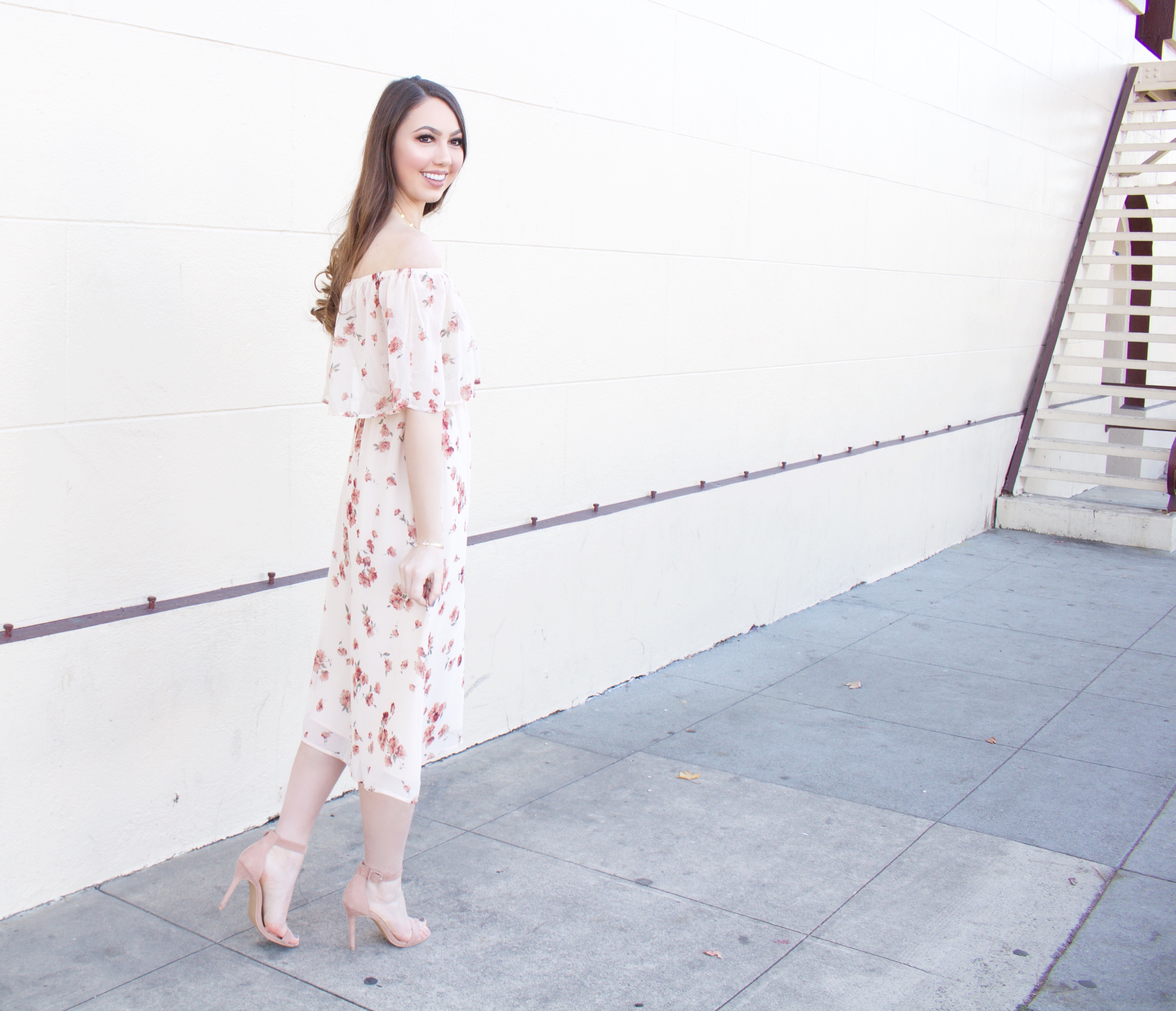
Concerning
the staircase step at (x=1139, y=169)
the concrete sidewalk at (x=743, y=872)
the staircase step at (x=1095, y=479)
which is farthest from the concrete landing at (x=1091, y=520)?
the concrete sidewalk at (x=743, y=872)

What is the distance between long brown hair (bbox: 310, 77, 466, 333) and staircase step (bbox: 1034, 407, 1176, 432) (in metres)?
7.24

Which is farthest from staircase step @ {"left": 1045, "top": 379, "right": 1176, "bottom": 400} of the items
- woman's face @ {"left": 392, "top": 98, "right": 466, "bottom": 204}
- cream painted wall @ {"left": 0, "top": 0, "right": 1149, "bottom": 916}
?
woman's face @ {"left": 392, "top": 98, "right": 466, "bottom": 204}

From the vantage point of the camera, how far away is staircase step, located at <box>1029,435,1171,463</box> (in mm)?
8680

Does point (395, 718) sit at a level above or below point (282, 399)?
below

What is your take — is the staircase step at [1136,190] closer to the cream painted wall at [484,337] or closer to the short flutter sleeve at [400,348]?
the cream painted wall at [484,337]

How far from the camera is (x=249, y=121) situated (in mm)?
3209

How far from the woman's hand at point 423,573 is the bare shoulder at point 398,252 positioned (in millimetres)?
593

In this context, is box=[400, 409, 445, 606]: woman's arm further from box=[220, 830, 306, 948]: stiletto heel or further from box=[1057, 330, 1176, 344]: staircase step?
box=[1057, 330, 1176, 344]: staircase step

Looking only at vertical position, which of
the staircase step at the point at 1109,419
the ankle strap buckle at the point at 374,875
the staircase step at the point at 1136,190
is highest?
the staircase step at the point at 1136,190

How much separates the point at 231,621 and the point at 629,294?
2106 millimetres

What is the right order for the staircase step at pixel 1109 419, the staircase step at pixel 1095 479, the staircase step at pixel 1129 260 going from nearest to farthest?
the staircase step at pixel 1095 479 < the staircase step at pixel 1109 419 < the staircase step at pixel 1129 260

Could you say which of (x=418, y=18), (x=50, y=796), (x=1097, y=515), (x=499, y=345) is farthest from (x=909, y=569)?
(x=50, y=796)

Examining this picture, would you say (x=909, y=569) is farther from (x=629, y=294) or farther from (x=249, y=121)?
(x=249, y=121)
